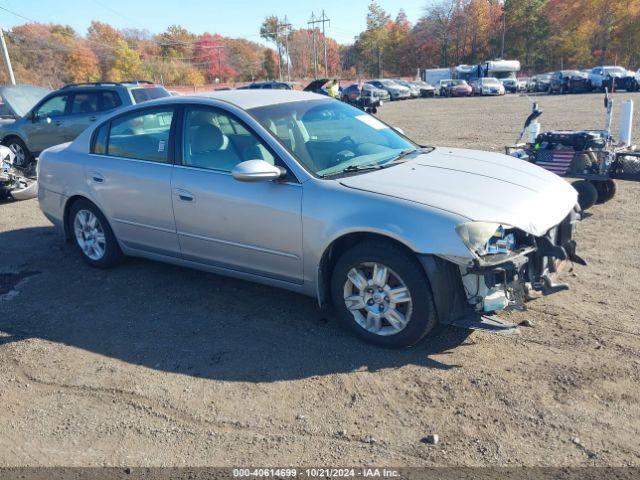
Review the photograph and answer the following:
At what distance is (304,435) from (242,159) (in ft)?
7.41

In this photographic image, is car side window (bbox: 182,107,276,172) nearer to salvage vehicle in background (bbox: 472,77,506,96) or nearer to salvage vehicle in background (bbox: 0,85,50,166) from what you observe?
salvage vehicle in background (bbox: 0,85,50,166)

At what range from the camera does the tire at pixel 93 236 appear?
5609 millimetres

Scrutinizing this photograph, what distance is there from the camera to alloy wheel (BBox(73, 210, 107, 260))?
224 inches

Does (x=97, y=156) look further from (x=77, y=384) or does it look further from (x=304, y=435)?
(x=304, y=435)

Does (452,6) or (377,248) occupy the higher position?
(452,6)

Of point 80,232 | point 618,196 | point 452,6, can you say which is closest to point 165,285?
point 80,232

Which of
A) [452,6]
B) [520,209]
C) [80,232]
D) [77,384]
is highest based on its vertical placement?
[452,6]

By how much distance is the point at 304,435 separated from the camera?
10.2 feet

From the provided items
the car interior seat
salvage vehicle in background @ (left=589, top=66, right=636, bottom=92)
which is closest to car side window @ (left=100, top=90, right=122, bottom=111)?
the car interior seat

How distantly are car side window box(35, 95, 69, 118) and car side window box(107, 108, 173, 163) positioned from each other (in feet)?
23.0

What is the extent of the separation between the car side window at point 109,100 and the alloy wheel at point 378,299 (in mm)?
8734

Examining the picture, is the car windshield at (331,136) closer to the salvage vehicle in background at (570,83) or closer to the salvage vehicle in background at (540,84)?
the salvage vehicle in background at (570,83)

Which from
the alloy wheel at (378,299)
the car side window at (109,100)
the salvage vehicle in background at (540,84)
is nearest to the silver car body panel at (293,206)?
the alloy wheel at (378,299)

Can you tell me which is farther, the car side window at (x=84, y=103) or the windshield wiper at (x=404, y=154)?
the car side window at (x=84, y=103)
